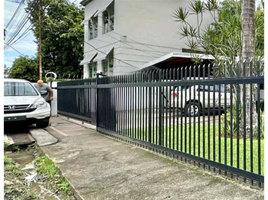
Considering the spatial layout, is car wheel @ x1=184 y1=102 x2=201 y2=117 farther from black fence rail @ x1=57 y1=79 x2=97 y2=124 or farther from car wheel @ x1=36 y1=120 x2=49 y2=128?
car wheel @ x1=36 y1=120 x2=49 y2=128

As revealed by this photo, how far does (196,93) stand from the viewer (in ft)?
14.2

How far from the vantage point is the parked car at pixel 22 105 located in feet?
24.3

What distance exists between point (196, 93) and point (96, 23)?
1457 centimetres

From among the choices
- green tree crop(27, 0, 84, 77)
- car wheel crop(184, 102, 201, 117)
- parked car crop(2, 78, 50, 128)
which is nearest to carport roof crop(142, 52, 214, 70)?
parked car crop(2, 78, 50, 128)

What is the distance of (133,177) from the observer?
3863mm

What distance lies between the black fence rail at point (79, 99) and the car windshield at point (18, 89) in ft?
5.25

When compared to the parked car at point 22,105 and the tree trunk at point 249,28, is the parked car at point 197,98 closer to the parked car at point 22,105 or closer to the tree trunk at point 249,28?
the tree trunk at point 249,28

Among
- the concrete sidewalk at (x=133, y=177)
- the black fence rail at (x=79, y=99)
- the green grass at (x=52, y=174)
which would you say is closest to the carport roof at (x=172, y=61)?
the black fence rail at (x=79, y=99)

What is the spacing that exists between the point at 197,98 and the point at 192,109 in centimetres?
31

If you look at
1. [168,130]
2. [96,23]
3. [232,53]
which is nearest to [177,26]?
[96,23]

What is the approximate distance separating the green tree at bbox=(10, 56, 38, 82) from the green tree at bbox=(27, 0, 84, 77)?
6.64 ft

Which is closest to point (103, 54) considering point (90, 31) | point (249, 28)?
point (90, 31)

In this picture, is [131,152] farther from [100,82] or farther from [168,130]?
[100,82]

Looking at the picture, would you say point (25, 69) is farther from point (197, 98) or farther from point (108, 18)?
point (197, 98)
